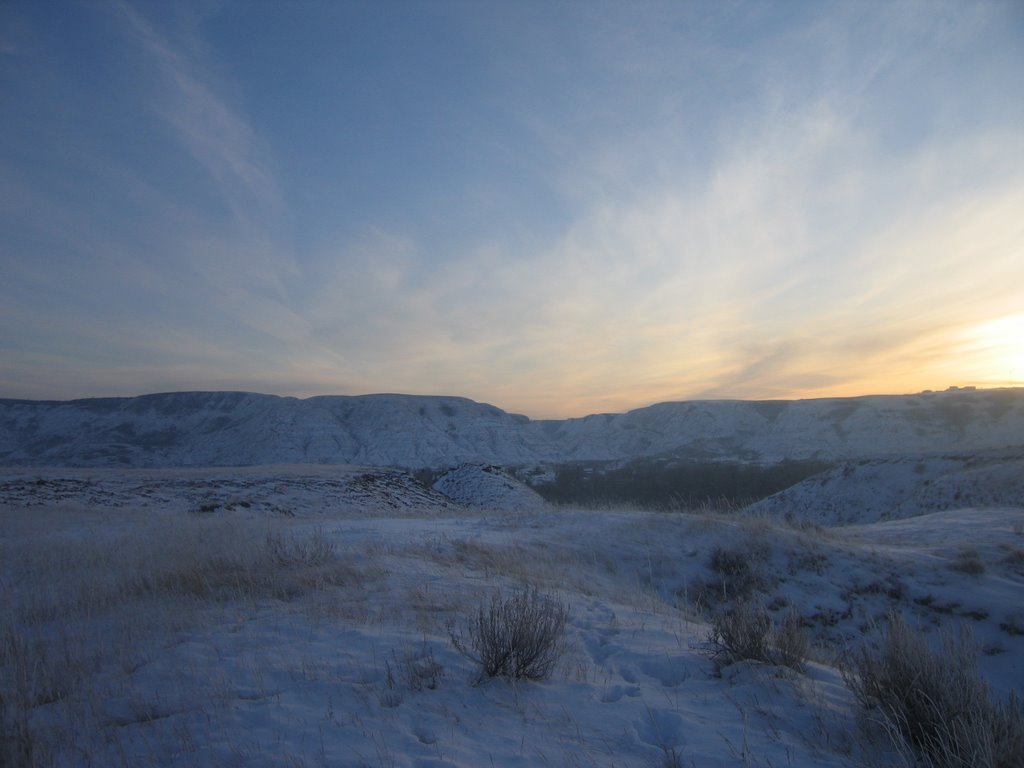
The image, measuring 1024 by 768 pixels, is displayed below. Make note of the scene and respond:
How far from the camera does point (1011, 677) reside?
771cm

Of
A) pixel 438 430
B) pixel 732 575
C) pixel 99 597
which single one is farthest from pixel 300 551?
pixel 438 430

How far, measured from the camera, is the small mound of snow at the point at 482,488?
32594 millimetres

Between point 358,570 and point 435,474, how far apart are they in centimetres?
3776

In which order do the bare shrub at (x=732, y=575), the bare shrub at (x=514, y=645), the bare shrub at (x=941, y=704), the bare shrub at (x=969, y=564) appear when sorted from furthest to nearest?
the bare shrub at (x=969, y=564) < the bare shrub at (x=732, y=575) < the bare shrub at (x=514, y=645) < the bare shrub at (x=941, y=704)

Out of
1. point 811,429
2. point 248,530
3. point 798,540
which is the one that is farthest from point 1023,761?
point 811,429

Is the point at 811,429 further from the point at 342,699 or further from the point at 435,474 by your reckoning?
the point at 342,699

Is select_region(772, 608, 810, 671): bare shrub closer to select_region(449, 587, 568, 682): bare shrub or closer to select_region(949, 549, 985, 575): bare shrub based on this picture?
select_region(449, 587, 568, 682): bare shrub

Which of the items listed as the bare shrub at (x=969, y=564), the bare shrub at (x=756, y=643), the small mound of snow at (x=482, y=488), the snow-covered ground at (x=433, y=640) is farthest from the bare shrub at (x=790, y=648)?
the small mound of snow at (x=482, y=488)

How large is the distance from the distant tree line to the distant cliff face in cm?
2228

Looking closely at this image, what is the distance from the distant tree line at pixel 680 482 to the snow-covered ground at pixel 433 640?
29.9m

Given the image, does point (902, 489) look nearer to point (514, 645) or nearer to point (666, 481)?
point (666, 481)

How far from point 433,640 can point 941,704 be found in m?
3.63

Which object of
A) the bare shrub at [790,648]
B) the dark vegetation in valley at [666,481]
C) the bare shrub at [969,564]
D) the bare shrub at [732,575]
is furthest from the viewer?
the dark vegetation in valley at [666,481]

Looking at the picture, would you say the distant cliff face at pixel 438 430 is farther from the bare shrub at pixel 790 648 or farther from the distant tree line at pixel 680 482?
the bare shrub at pixel 790 648
